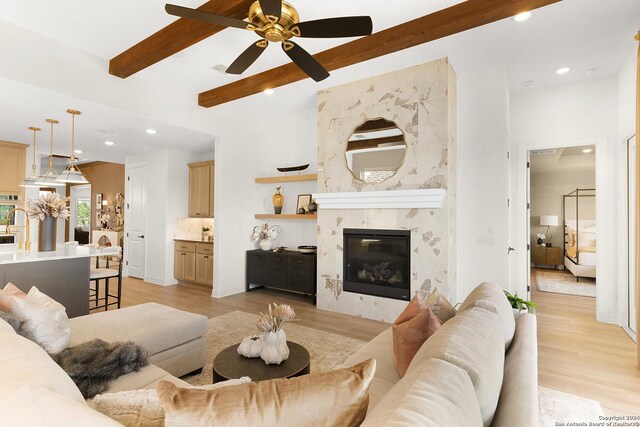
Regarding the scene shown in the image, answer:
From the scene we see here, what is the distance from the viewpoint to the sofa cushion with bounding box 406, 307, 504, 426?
0.98 metres

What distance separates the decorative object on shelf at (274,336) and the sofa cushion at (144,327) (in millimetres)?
814

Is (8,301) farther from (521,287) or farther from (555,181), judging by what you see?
(555,181)

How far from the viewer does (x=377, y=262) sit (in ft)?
13.7

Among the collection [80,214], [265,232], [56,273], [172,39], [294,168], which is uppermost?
[172,39]

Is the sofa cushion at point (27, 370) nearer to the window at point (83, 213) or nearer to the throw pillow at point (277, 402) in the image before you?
the throw pillow at point (277, 402)

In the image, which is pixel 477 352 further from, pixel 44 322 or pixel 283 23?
pixel 283 23

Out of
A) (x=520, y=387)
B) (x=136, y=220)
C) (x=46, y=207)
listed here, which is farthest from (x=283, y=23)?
(x=136, y=220)

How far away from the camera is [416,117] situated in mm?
3857

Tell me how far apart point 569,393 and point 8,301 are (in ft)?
12.2

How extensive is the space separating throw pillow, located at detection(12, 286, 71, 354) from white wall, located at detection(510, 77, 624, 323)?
16.0ft

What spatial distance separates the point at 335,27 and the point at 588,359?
3.65 m

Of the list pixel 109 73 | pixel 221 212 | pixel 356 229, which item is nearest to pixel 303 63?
pixel 356 229

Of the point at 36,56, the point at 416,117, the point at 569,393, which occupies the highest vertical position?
the point at 36,56

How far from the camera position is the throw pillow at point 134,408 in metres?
0.90
